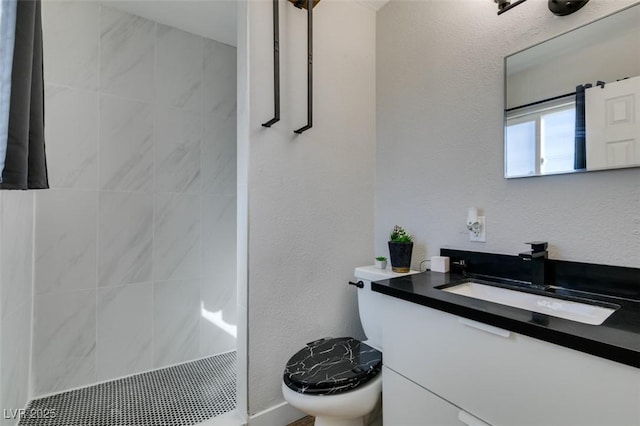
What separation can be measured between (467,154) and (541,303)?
70cm

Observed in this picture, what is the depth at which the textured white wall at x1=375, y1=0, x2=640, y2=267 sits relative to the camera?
1031 mm

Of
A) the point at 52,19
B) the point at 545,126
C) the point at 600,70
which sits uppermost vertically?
the point at 52,19

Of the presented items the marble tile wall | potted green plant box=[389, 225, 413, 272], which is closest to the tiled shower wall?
the marble tile wall

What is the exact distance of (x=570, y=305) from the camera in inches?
38.2

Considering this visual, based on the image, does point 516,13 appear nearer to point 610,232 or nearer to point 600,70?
point 600,70

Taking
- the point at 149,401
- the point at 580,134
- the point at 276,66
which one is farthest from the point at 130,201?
the point at 580,134

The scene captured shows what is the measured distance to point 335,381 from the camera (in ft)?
3.67

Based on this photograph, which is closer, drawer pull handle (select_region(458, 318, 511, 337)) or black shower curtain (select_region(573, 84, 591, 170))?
drawer pull handle (select_region(458, 318, 511, 337))

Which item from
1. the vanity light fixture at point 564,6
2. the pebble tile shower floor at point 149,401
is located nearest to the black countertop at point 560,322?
the vanity light fixture at point 564,6

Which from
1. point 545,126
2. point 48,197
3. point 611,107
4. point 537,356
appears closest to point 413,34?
point 545,126

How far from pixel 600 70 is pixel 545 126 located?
0.22 meters

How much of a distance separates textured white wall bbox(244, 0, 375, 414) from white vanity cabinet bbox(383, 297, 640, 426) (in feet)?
1.89

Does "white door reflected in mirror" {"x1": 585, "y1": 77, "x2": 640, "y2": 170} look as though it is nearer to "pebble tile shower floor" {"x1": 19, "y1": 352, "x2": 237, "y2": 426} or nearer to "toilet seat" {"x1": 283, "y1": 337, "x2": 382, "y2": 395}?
"toilet seat" {"x1": 283, "y1": 337, "x2": 382, "y2": 395}

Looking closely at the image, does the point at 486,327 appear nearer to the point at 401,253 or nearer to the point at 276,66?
the point at 401,253
